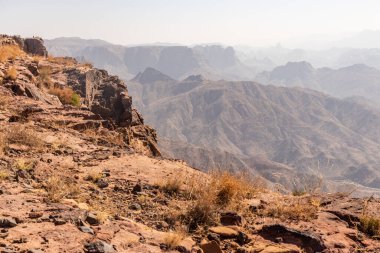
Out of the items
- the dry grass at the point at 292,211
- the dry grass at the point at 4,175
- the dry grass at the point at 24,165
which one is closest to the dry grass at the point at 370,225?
the dry grass at the point at 292,211

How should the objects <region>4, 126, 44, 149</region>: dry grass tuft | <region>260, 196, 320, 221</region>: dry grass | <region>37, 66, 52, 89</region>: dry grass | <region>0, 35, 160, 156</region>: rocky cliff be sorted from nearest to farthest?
<region>260, 196, 320, 221</region>: dry grass → <region>4, 126, 44, 149</region>: dry grass tuft → <region>0, 35, 160, 156</region>: rocky cliff → <region>37, 66, 52, 89</region>: dry grass

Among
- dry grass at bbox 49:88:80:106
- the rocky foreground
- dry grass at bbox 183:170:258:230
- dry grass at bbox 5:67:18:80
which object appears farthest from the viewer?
dry grass at bbox 49:88:80:106

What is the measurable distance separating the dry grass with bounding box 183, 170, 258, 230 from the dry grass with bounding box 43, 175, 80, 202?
7.01ft

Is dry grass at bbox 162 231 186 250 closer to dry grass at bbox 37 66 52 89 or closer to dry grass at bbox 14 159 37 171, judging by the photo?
dry grass at bbox 14 159 37 171

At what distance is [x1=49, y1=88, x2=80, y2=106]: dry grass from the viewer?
731 inches

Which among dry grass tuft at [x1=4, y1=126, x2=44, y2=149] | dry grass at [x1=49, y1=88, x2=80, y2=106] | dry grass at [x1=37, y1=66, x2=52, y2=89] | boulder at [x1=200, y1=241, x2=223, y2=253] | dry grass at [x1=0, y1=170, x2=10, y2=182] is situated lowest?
boulder at [x1=200, y1=241, x2=223, y2=253]

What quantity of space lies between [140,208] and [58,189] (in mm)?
1528

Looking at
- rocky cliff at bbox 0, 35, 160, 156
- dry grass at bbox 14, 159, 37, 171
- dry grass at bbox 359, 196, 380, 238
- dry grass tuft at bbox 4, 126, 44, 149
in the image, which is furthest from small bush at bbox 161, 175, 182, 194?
rocky cliff at bbox 0, 35, 160, 156

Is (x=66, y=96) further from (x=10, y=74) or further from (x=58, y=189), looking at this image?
(x=58, y=189)

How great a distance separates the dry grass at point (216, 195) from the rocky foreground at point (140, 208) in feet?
0.07

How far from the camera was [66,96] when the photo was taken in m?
A: 18.7

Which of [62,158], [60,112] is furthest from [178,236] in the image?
[60,112]

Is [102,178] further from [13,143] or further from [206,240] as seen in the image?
[206,240]

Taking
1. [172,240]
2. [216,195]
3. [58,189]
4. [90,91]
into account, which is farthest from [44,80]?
[172,240]
